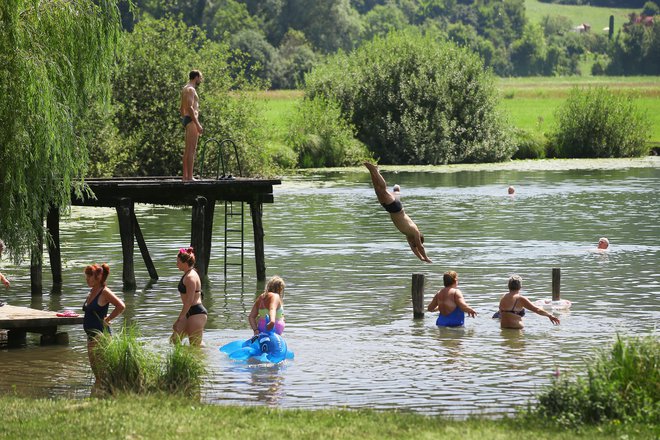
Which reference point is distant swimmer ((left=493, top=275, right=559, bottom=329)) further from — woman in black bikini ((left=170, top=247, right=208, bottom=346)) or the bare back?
the bare back

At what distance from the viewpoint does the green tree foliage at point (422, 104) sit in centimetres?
7769

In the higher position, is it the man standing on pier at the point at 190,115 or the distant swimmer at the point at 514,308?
the man standing on pier at the point at 190,115

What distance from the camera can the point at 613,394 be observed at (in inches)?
545

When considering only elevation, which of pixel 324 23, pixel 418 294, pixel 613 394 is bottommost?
pixel 418 294

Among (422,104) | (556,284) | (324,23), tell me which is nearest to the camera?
(556,284)

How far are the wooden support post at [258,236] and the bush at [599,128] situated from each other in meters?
55.7

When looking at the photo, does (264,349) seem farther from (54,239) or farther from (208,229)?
(208,229)

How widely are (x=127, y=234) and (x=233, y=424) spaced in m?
13.8

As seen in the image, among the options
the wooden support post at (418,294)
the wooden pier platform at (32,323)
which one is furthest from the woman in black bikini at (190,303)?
the wooden support post at (418,294)

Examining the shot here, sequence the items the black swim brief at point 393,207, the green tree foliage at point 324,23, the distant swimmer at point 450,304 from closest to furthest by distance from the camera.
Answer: the black swim brief at point 393,207, the distant swimmer at point 450,304, the green tree foliage at point 324,23

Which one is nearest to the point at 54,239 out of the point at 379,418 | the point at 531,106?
the point at 379,418

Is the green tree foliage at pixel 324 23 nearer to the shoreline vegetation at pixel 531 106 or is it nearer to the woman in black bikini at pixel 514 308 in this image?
the shoreline vegetation at pixel 531 106

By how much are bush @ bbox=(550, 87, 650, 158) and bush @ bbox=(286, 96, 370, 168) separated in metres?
15.3

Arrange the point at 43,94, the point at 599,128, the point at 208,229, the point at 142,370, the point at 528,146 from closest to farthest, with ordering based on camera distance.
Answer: the point at 142,370 → the point at 43,94 → the point at 208,229 → the point at 599,128 → the point at 528,146
